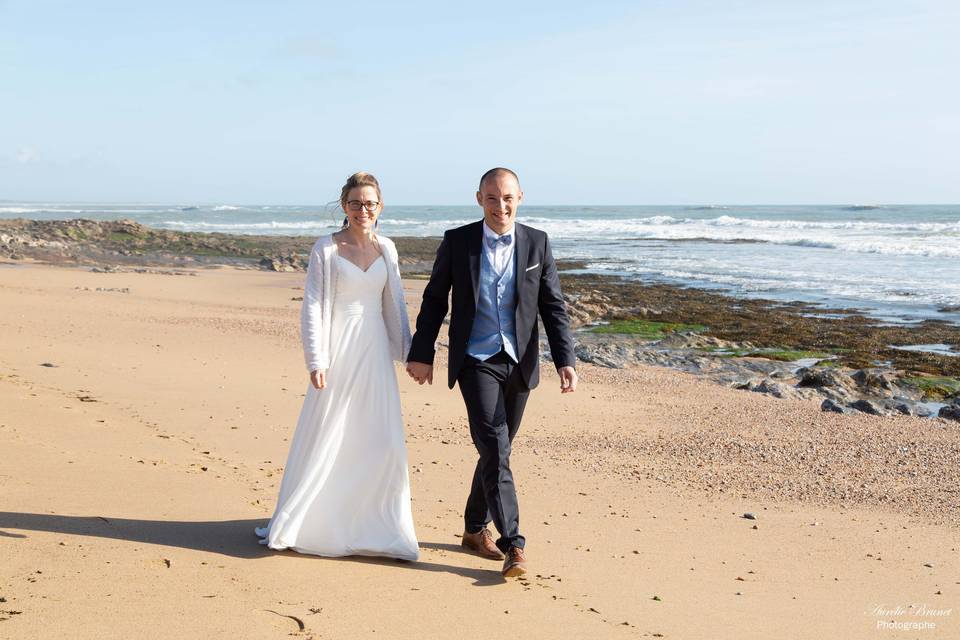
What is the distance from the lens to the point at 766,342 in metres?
16.1

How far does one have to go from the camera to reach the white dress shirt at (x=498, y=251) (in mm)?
4469

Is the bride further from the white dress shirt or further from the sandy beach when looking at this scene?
the white dress shirt

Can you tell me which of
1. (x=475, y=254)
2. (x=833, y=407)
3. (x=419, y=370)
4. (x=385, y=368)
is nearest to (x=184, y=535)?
(x=385, y=368)

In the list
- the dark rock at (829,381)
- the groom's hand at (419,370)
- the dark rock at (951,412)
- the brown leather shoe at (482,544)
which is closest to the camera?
the groom's hand at (419,370)

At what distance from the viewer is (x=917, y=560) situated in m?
5.11

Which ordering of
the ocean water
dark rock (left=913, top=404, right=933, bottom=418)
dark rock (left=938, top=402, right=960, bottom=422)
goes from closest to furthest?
dark rock (left=938, top=402, right=960, bottom=422), dark rock (left=913, top=404, right=933, bottom=418), the ocean water

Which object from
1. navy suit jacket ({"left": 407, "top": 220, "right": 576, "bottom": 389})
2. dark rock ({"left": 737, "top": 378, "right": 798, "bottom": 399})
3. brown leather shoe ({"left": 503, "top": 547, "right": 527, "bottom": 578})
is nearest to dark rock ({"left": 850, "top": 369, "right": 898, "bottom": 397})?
dark rock ({"left": 737, "top": 378, "right": 798, "bottom": 399})

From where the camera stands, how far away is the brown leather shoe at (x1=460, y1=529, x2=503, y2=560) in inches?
182

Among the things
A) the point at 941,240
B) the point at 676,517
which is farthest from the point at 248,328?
the point at 941,240

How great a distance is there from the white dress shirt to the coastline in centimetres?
671

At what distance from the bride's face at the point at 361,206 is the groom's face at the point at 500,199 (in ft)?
1.75

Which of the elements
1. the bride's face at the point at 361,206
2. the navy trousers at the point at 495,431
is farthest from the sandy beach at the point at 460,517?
the bride's face at the point at 361,206

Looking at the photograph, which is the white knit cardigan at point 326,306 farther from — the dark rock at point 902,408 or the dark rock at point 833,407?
the dark rock at point 902,408

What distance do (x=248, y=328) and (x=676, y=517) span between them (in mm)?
9751
